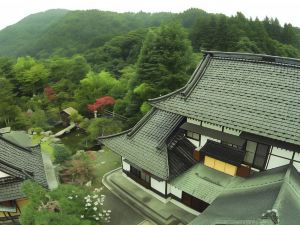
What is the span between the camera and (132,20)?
573ft

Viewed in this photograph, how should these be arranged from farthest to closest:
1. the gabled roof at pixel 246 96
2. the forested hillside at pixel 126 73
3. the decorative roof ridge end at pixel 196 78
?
the forested hillside at pixel 126 73 → the decorative roof ridge end at pixel 196 78 → the gabled roof at pixel 246 96

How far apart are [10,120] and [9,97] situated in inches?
140

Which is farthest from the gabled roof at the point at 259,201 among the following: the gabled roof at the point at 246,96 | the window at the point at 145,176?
the window at the point at 145,176

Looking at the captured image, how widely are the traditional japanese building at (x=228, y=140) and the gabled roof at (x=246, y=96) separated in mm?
51

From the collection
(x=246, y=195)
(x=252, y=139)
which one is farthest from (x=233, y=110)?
(x=246, y=195)

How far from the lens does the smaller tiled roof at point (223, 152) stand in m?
15.4

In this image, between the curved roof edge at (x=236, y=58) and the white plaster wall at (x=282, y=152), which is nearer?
the white plaster wall at (x=282, y=152)

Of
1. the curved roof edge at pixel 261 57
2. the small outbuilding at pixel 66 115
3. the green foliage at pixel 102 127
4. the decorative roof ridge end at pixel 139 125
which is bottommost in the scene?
the small outbuilding at pixel 66 115

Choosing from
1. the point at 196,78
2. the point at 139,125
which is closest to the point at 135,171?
the point at 139,125

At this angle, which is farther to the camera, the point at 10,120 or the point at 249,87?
the point at 10,120

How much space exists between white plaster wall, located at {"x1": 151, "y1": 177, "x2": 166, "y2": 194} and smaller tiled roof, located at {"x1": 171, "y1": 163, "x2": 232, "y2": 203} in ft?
6.09

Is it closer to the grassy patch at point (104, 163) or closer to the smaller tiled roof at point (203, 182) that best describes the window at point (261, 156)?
the smaller tiled roof at point (203, 182)

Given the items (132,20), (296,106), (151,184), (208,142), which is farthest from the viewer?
(132,20)

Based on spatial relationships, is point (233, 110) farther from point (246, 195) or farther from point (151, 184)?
point (151, 184)
